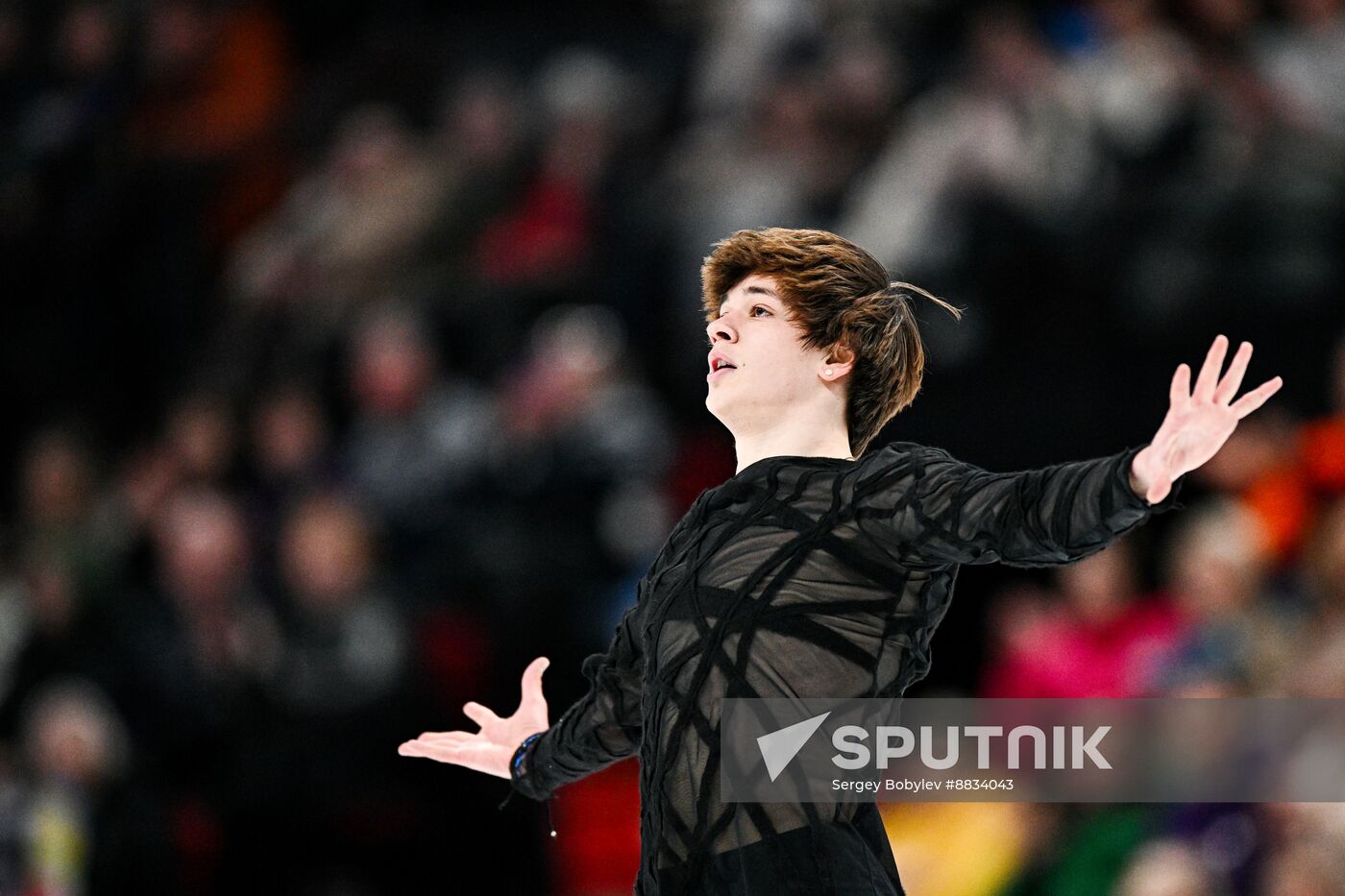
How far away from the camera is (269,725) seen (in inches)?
274

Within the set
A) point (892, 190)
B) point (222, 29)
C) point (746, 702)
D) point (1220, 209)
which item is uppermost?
point (222, 29)

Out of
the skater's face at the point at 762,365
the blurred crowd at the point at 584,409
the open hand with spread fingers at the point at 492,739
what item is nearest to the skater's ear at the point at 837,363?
the skater's face at the point at 762,365

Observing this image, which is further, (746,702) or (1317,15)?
(1317,15)

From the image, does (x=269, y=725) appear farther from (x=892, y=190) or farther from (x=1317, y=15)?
(x=1317, y=15)

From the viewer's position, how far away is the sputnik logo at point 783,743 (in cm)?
281

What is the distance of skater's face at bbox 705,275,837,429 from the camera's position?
308 cm

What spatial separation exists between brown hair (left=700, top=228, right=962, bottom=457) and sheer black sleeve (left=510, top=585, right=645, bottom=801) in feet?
1.97

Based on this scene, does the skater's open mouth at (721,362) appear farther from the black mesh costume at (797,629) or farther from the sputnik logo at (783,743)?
the sputnik logo at (783,743)

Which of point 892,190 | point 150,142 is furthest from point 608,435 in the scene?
point 150,142

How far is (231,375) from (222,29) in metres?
2.44

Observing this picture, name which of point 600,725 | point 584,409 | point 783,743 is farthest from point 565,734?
point 584,409

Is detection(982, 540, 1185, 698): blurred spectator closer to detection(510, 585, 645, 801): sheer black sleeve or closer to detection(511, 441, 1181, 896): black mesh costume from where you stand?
detection(510, 585, 645, 801): sheer black sleeve

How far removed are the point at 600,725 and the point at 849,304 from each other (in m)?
0.96

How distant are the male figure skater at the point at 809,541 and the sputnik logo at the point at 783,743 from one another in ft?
0.20
